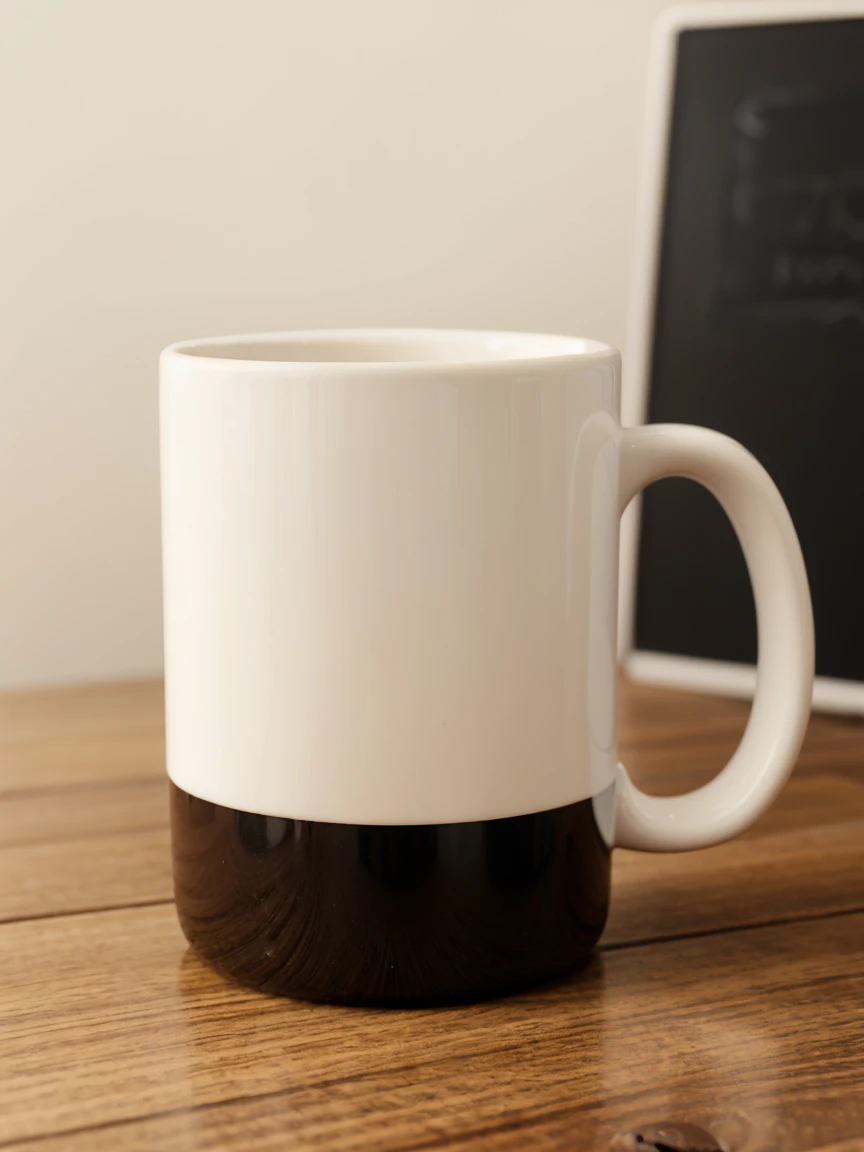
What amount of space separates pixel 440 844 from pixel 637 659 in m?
0.44

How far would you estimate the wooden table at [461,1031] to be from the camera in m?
0.34

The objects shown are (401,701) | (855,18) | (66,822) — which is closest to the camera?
(401,701)

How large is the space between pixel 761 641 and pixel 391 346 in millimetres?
170

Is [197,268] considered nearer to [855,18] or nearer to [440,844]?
[855,18]

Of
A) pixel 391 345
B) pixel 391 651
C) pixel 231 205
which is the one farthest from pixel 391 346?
pixel 231 205

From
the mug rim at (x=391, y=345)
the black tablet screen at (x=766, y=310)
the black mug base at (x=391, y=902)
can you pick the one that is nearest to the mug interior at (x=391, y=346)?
the mug rim at (x=391, y=345)

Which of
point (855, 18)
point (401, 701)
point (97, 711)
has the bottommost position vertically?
point (97, 711)

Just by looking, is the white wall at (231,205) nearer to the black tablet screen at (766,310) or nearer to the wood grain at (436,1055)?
the black tablet screen at (766,310)

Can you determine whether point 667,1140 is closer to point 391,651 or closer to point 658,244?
point 391,651

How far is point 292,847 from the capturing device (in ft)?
1.25

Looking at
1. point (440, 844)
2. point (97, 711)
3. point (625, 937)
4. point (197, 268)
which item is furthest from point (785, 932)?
point (197, 268)

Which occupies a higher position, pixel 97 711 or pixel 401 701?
pixel 401 701

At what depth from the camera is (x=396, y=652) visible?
368 millimetres

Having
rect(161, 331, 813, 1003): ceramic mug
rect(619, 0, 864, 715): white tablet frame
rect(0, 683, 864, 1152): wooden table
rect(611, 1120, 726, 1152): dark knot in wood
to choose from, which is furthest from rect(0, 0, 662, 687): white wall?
rect(611, 1120, 726, 1152): dark knot in wood
